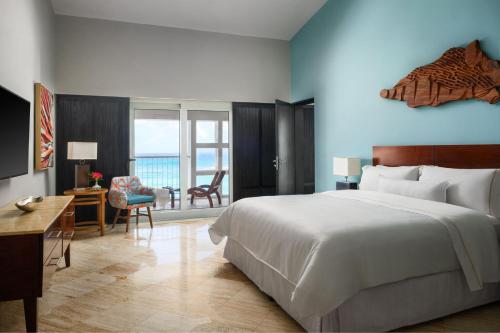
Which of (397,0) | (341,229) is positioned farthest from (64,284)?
(397,0)

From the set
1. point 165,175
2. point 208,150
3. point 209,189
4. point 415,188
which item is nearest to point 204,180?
point 209,189

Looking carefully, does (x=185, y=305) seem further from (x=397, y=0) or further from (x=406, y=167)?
(x=397, y=0)

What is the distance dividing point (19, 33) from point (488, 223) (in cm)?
441

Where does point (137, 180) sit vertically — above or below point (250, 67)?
below

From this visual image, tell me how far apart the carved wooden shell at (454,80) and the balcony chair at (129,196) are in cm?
372

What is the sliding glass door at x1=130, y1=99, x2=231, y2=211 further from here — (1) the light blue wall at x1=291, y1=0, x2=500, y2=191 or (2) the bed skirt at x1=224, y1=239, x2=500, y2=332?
(2) the bed skirt at x1=224, y1=239, x2=500, y2=332

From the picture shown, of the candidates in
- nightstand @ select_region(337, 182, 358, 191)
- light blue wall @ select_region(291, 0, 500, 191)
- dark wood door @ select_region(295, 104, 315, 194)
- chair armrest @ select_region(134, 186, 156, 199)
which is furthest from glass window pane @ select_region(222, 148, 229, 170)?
nightstand @ select_region(337, 182, 358, 191)

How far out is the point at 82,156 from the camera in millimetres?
4676

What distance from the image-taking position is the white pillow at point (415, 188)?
283 cm

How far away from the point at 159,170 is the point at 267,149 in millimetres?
2080

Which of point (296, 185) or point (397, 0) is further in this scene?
point (296, 185)

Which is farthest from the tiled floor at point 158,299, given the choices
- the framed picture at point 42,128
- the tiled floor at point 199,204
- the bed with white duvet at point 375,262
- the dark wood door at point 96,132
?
the tiled floor at point 199,204

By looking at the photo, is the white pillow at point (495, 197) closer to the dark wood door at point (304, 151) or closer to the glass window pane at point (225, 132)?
the dark wood door at point (304, 151)

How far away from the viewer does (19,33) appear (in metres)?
3.27
